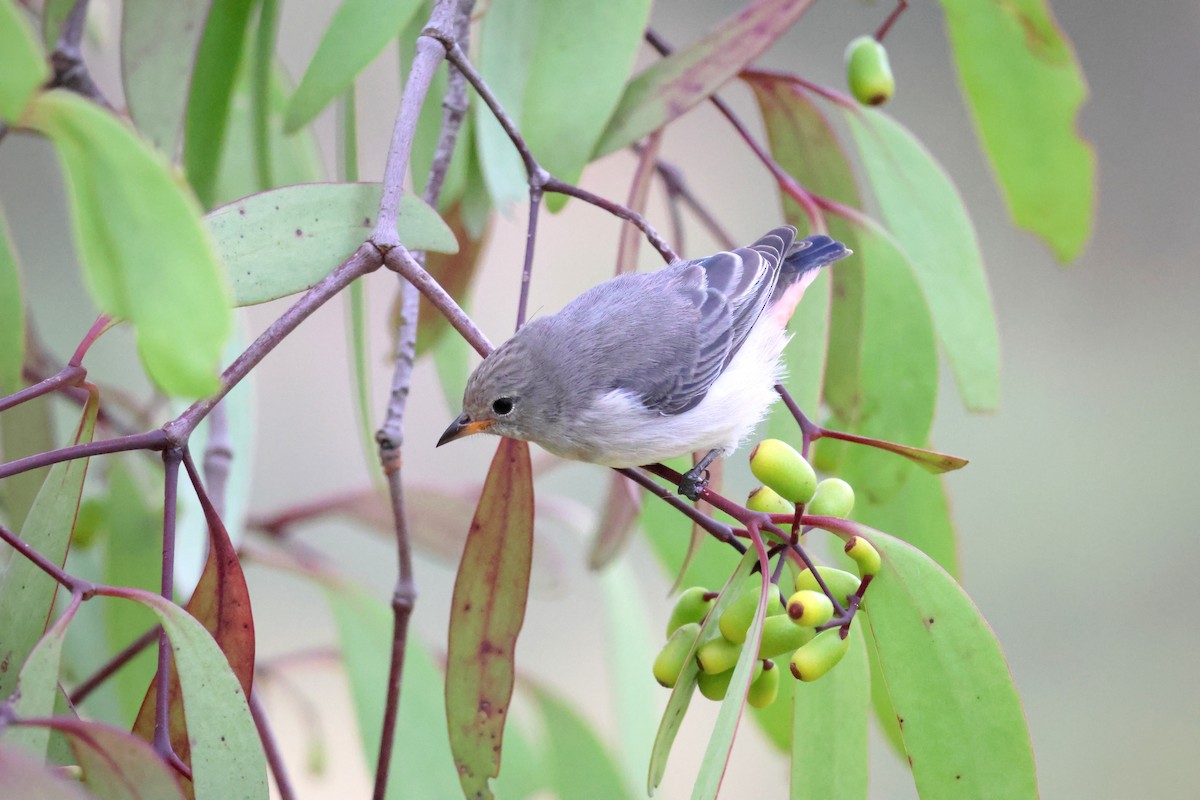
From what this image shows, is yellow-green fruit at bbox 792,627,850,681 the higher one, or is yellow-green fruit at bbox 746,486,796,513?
yellow-green fruit at bbox 746,486,796,513

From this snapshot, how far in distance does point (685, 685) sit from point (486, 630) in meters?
0.22

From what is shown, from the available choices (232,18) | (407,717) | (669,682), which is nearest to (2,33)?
(669,682)

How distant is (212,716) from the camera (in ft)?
2.74

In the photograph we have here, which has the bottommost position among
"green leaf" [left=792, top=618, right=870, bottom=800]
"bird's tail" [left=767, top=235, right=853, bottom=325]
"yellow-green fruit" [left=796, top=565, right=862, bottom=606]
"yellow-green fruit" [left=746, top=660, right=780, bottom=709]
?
"green leaf" [left=792, top=618, right=870, bottom=800]

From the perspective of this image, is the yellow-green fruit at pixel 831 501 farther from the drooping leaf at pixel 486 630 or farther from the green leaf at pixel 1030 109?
the green leaf at pixel 1030 109

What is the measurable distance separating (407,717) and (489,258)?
122 inches

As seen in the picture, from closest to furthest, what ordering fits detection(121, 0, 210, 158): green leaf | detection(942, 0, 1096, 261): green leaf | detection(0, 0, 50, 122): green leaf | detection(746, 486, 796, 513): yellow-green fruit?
detection(0, 0, 50, 122): green leaf
detection(746, 486, 796, 513): yellow-green fruit
detection(121, 0, 210, 158): green leaf
detection(942, 0, 1096, 261): green leaf

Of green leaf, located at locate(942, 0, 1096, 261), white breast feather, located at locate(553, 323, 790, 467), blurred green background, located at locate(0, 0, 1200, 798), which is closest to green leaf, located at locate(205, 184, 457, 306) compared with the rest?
white breast feather, located at locate(553, 323, 790, 467)

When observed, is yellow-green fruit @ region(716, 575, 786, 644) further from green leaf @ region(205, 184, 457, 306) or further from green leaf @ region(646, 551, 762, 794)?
green leaf @ region(205, 184, 457, 306)

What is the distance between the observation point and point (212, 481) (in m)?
1.37

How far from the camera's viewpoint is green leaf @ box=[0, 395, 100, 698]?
0.93 meters

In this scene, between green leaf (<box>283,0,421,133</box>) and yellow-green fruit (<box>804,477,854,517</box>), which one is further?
green leaf (<box>283,0,421,133</box>)

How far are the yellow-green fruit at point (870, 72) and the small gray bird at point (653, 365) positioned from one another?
195mm

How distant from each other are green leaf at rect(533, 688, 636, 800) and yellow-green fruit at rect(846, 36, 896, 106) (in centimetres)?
97
